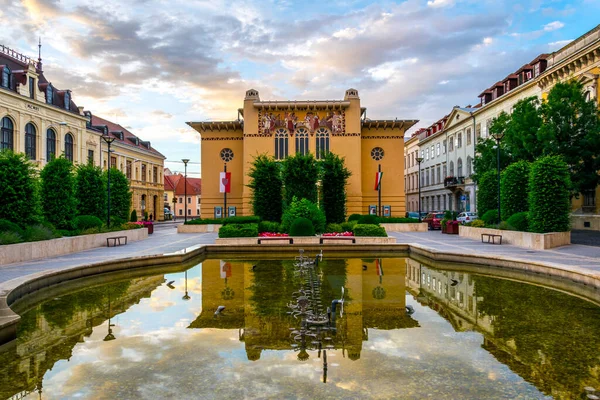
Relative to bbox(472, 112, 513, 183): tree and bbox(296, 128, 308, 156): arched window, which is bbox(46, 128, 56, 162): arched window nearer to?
bbox(296, 128, 308, 156): arched window

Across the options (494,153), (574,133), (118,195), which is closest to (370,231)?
(574,133)

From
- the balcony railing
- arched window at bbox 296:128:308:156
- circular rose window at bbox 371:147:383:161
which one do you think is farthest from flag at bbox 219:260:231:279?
the balcony railing

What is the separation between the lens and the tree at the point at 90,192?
2877cm

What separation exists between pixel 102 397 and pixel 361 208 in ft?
128

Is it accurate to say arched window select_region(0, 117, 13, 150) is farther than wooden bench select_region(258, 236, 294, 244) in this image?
Yes

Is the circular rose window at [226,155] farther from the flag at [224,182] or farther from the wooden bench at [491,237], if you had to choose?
the wooden bench at [491,237]

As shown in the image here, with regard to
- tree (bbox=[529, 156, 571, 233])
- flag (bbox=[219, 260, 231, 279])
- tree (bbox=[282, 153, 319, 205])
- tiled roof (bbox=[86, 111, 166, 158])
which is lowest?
flag (bbox=[219, 260, 231, 279])

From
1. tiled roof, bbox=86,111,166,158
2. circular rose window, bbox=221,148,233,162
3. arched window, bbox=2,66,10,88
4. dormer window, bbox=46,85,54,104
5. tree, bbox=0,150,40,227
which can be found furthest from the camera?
tiled roof, bbox=86,111,166,158

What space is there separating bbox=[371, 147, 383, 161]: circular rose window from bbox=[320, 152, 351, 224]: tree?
30.4 ft

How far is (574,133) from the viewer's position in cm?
3005

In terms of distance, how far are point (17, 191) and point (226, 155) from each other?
2650 centimetres

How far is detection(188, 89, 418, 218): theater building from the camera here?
142ft

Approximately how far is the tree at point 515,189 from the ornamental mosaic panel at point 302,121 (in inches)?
769

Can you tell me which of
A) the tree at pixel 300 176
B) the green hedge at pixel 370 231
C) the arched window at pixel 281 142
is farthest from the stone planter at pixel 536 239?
the arched window at pixel 281 142
